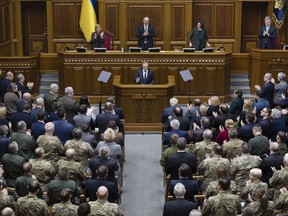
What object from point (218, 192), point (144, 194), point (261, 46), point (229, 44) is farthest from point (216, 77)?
point (218, 192)

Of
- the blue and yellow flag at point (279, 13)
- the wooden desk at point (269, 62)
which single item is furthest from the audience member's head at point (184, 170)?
the blue and yellow flag at point (279, 13)

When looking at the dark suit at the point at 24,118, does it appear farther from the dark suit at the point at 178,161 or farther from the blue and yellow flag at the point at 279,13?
the blue and yellow flag at the point at 279,13

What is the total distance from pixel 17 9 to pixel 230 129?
11345 millimetres

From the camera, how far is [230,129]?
399 inches

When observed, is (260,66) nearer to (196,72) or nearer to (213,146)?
(196,72)

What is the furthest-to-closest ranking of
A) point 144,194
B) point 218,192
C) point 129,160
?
1. point 129,160
2. point 144,194
3. point 218,192

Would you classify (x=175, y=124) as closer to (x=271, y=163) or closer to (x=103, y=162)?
(x=103, y=162)

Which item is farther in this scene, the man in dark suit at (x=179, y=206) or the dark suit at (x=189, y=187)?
the dark suit at (x=189, y=187)

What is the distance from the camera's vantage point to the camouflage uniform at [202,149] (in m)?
10.0

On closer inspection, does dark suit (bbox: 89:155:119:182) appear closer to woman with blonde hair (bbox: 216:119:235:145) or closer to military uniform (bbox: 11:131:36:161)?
military uniform (bbox: 11:131:36:161)

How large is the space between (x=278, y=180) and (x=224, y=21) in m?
11.3

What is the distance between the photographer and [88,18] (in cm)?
1856

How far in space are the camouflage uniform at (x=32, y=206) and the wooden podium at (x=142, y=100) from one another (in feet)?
23.0

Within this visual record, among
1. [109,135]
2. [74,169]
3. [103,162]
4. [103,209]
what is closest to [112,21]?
[109,135]
